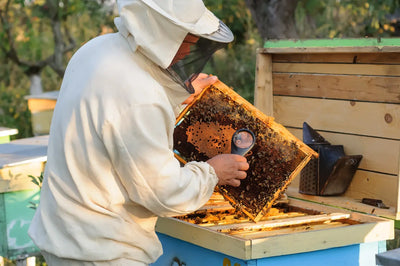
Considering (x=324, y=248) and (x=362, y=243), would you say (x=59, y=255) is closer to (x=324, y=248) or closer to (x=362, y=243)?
(x=324, y=248)

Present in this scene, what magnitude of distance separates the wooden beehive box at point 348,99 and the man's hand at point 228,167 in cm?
91

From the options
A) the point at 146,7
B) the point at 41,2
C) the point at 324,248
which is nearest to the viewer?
the point at 146,7

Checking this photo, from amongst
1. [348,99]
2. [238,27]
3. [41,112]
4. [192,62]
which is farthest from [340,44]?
[238,27]

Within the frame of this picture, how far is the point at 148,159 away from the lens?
2.23 meters

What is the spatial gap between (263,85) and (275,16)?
96.6 inches

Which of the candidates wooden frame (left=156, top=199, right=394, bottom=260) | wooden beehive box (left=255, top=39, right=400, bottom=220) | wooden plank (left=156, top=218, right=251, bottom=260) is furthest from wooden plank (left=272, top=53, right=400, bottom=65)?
wooden plank (left=156, top=218, right=251, bottom=260)

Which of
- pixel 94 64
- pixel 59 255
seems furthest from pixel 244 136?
pixel 59 255

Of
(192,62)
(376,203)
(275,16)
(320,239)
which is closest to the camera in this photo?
(192,62)

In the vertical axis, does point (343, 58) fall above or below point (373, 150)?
above

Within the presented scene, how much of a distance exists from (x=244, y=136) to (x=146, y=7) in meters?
0.89

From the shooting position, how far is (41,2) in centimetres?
1112

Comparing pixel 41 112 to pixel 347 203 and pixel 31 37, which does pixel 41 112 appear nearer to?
pixel 31 37

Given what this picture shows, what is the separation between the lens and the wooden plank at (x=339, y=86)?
3.19m

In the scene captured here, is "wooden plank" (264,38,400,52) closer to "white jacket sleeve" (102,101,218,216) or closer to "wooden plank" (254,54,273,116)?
"wooden plank" (254,54,273,116)
